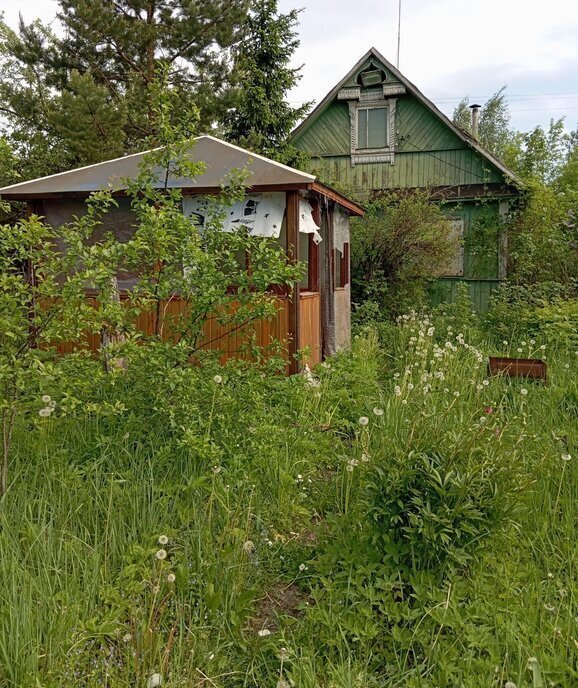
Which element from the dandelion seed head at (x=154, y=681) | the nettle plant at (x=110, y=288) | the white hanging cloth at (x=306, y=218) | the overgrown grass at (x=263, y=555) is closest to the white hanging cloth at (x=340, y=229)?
the white hanging cloth at (x=306, y=218)

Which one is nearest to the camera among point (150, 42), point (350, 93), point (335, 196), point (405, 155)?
point (335, 196)

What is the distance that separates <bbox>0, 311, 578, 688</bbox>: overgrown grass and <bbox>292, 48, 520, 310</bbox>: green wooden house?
356 inches

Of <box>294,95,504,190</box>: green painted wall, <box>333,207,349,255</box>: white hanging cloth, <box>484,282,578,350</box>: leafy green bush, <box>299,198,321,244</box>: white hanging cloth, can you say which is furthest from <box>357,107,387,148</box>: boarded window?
<box>299,198,321,244</box>: white hanging cloth

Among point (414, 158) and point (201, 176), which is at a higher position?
point (414, 158)

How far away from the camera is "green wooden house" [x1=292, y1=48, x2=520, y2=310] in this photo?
38.8ft

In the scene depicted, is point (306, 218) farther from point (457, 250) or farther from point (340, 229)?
point (457, 250)

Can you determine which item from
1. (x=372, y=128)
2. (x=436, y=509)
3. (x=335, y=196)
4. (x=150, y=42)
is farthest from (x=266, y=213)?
(x=150, y=42)

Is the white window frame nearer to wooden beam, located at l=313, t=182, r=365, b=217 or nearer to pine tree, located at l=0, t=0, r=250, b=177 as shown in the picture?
pine tree, located at l=0, t=0, r=250, b=177

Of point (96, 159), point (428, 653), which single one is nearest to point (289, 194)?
point (428, 653)

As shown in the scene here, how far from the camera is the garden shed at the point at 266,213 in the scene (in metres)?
5.94

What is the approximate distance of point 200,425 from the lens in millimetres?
3199

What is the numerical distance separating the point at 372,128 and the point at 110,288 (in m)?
11.2

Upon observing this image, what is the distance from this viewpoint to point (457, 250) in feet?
39.3

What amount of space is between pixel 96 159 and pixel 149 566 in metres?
10.9
